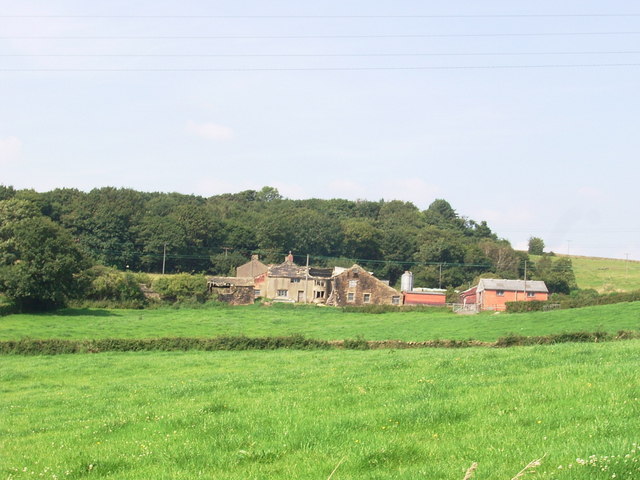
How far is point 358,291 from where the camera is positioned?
101 meters

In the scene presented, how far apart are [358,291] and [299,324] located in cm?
3655

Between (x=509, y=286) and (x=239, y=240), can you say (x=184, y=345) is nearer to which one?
(x=509, y=286)

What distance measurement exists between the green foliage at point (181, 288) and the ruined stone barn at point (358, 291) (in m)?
20.0

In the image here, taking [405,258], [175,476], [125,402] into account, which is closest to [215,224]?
[405,258]

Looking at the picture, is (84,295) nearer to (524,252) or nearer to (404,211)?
(524,252)

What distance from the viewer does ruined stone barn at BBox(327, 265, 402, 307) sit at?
101 metres

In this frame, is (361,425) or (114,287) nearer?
(361,425)

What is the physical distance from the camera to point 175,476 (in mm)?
9820

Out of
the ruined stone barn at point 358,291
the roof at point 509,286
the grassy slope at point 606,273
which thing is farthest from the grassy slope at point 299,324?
the grassy slope at point 606,273

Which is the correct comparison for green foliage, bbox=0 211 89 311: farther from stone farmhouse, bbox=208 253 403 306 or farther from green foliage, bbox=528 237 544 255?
green foliage, bbox=528 237 544 255

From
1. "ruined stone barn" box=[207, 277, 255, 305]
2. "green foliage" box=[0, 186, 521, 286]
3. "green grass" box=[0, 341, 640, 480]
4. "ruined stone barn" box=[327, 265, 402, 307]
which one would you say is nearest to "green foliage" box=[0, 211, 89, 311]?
"ruined stone barn" box=[207, 277, 255, 305]

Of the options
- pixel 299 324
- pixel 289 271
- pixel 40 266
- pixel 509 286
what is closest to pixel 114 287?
pixel 40 266

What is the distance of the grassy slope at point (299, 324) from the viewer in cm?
4825

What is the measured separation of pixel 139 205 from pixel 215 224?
15.0m
